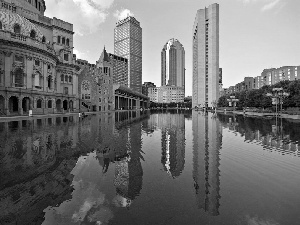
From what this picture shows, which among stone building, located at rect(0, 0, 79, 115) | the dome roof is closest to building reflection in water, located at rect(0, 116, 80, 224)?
stone building, located at rect(0, 0, 79, 115)

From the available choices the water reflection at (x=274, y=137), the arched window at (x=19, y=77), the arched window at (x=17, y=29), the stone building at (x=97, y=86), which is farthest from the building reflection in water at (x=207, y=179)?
the stone building at (x=97, y=86)

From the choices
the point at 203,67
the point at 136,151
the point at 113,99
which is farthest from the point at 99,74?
the point at 203,67

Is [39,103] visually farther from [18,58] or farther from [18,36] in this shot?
[18,36]

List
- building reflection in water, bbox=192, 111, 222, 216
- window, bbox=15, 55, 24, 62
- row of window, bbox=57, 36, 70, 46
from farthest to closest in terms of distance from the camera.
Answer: row of window, bbox=57, 36, 70, 46
window, bbox=15, 55, 24, 62
building reflection in water, bbox=192, 111, 222, 216

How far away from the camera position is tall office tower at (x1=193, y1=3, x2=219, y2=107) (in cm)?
17050

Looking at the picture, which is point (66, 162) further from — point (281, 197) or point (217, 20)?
point (217, 20)

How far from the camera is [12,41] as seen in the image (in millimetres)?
45938

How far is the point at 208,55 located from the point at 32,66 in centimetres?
15725

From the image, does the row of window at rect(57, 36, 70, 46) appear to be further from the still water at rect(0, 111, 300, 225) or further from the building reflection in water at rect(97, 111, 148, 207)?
the building reflection in water at rect(97, 111, 148, 207)

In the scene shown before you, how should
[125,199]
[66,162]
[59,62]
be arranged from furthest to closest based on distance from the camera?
[59,62] < [66,162] < [125,199]

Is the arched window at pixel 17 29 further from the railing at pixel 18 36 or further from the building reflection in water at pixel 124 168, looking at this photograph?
the building reflection in water at pixel 124 168

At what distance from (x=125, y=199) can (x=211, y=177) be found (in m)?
4.21

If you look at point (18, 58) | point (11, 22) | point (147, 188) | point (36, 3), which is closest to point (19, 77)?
point (18, 58)

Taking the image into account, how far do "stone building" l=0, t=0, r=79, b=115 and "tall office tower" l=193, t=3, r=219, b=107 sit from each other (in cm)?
13353
